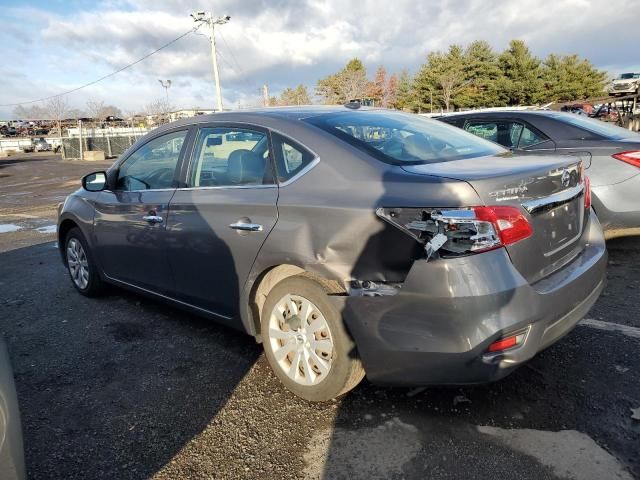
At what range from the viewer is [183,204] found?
3414mm

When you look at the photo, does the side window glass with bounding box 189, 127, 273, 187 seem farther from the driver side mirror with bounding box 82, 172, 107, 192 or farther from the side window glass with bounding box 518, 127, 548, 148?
the side window glass with bounding box 518, 127, 548, 148

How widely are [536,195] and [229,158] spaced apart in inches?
75.2

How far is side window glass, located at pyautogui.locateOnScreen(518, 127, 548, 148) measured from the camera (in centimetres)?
534

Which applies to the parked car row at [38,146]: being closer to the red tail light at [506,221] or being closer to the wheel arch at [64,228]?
the wheel arch at [64,228]

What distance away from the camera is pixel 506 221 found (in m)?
2.26

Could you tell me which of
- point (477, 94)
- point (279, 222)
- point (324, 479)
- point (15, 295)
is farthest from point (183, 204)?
point (477, 94)

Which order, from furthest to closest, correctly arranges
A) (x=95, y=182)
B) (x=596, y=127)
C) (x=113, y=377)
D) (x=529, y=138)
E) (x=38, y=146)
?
(x=38, y=146) → (x=529, y=138) → (x=596, y=127) → (x=95, y=182) → (x=113, y=377)

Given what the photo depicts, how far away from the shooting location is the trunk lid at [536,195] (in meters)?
2.30

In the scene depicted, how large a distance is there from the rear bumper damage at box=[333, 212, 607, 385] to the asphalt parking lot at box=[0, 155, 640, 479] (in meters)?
0.36

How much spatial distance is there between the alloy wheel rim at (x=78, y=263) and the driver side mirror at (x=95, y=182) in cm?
64

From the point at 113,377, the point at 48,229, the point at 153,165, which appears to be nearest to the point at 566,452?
the point at 113,377

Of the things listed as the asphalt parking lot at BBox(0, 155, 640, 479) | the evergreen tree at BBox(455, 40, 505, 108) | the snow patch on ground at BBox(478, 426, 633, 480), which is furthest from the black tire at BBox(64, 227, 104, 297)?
the evergreen tree at BBox(455, 40, 505, 108)

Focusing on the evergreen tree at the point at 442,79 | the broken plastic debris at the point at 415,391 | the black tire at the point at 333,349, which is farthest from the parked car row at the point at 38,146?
the broken plastic debris at the point at 415,391

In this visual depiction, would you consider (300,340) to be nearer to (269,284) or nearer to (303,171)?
(269,284)
